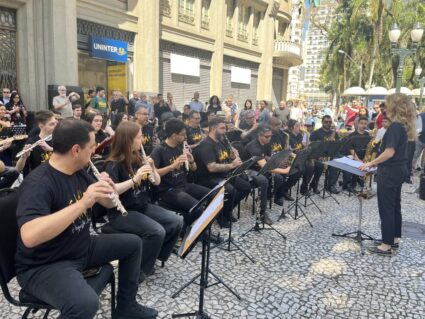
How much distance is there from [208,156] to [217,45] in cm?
1528

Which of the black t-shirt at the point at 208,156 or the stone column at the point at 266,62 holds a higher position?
the stone column at the point at 266,62

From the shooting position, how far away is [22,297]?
2.39 m

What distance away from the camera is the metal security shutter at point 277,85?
1070 inches

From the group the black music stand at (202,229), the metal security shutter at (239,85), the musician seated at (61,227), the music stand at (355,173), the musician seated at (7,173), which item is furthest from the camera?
the metal security shutter at (239,85)

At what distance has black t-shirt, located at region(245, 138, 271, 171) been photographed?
20.6 ft

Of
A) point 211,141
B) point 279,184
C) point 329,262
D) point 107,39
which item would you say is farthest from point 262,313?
point 107,39

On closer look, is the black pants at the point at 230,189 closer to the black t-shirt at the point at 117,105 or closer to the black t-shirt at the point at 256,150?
the black t-shirt at the point at 256,150

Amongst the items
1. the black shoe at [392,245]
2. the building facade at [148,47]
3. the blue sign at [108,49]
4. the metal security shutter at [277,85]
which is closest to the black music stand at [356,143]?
the black shoe at [392,245]

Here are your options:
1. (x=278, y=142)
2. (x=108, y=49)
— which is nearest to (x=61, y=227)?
(x=278, y=142)

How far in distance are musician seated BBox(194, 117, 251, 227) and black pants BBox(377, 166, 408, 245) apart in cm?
197

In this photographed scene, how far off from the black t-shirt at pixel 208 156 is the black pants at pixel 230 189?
11 cm

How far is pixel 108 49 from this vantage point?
13039 mm

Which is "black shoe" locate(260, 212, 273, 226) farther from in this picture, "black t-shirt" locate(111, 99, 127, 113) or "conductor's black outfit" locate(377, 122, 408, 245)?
"black t-shirt" locate(111, 99, 127, 113)

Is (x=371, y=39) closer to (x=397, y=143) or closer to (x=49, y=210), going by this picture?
(x=397, y=143)
